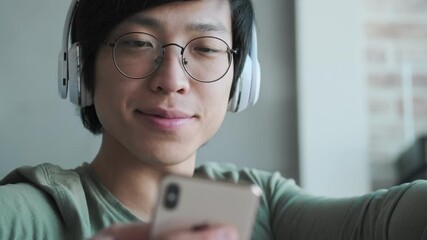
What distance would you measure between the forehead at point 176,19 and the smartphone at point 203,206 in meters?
0.44

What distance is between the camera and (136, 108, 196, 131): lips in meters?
0.90

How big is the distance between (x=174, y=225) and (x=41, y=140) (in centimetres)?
→ 83

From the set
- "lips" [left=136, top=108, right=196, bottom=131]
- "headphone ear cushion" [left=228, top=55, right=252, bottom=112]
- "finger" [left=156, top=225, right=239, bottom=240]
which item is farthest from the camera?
"headphone ear cushion" [left=228, top=55, right=252, bottom=112]

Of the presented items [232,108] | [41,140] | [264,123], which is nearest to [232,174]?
[232,108]

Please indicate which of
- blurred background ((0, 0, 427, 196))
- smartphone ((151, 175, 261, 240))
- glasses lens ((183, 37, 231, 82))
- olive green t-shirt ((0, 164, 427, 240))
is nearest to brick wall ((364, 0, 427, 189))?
blurred background ((0, 0, 427, 196))

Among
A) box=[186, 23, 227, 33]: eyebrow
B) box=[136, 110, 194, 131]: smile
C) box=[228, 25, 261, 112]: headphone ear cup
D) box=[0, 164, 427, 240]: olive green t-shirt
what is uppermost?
box=[186, 23, 227, 33]: eyebrow

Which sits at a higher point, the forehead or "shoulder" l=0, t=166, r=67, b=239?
the forehead

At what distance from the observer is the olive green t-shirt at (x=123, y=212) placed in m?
0.81

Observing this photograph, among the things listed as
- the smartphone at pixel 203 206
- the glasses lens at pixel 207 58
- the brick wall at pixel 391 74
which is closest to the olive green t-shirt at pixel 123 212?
the glasses lens at pixel 207 58

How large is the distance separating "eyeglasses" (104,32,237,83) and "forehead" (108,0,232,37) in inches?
0.5

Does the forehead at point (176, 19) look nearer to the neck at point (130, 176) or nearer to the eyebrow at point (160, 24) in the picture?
the eyebrow at point (160, 24)

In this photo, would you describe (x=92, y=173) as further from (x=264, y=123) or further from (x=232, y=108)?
(x=264, y=123)

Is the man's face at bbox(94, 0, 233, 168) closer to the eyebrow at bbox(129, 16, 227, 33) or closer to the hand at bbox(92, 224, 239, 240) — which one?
the eyebrow at bbox(129, 16, 227, 33)

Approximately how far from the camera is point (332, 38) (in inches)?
57.6
